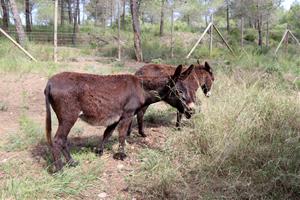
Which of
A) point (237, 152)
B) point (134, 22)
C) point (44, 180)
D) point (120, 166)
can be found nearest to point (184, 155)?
point (237, 152)

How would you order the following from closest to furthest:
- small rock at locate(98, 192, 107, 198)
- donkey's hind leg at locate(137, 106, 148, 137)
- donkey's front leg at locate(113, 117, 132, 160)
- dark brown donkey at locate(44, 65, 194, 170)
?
small rock at locate(98, 192, 107, 198), dark brown donkey at locate(44, 65, 194, 170), donkey's front leg at locate(113, 117, 132, 160), donkey's hind leg at locate(137, 106, 148, 137)

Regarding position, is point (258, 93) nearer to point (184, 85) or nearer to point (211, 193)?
point (184, 85)

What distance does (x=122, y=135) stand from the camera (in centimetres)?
485

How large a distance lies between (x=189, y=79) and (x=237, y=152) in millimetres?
2210

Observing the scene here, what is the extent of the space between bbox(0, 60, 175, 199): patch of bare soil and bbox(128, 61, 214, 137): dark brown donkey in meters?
0.40

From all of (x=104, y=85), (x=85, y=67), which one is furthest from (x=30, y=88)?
(x=104, y=85)

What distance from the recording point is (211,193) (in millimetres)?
3787

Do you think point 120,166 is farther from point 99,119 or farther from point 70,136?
point 70,136

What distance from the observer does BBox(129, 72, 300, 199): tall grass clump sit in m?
3.81

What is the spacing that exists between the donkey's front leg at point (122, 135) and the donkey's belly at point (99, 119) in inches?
3.8

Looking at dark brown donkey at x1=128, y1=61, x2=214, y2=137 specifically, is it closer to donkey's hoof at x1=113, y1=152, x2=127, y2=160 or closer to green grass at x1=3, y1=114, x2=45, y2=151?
donkey's hoof at x1=113, y1=152, x2=127, y2=160

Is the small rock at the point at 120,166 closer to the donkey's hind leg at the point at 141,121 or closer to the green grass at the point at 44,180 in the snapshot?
the green grass at the point at 44,180

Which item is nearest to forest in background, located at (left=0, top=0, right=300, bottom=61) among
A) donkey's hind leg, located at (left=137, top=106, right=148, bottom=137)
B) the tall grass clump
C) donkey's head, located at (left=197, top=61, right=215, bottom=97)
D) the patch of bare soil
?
the patch of bare soil

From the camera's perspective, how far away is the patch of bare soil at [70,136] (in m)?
4.16
